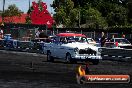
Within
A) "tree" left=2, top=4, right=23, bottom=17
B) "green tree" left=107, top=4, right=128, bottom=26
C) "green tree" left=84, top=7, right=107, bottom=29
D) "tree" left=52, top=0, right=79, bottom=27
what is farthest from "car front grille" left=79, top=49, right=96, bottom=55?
"tree" left=2, top=4, right=23, bottom=17

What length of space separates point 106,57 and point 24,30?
25494 mm

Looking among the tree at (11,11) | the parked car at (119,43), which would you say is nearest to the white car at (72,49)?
the parked car at (119,43)

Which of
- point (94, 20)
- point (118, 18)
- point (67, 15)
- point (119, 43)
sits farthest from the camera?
point (118, 18)

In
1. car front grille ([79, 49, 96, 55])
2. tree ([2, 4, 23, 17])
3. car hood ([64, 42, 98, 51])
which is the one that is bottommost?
car front grille ([79, 49, 96, 55])

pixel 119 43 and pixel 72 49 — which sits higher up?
pixel 119 43

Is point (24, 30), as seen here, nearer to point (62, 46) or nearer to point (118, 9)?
point (62, 46)

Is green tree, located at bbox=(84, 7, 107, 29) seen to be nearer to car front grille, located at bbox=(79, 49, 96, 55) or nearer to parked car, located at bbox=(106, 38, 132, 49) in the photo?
parked car, located at bbox=(106, 38, 132, 49)

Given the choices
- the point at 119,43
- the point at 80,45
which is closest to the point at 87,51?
the point at 80,45

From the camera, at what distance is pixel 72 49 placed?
25719 mm

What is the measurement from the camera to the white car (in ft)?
83.5

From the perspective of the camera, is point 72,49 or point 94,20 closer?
point 72,49

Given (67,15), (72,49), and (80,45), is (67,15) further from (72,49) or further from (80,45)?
(80,45)

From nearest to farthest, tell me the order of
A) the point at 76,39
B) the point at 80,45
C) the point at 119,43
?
the point at 80,45 → the point at 76,39 → the point at 119,43

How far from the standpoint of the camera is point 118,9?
102 metres
